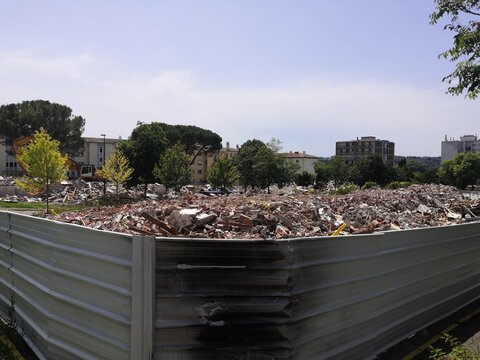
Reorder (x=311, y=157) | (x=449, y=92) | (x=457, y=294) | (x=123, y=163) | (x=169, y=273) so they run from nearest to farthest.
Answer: (x=169, y=273)
(x=457, y=294)
(x=449, y=92)
(x=123, y=163)
(x=311, y=157)

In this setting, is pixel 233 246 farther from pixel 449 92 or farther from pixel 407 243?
pixel 449 92

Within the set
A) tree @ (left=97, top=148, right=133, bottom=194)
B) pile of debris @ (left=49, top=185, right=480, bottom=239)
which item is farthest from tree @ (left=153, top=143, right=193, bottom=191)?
pile of debris @ (left=49, top=185, right=480, bottom=239)

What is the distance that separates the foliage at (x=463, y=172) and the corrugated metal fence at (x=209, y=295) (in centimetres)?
7634

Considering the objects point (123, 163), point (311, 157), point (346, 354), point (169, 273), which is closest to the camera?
point (169, 273)

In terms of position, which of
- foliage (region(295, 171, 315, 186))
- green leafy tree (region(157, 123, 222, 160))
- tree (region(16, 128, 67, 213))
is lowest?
foliage (region(295, 171, 315, 186))

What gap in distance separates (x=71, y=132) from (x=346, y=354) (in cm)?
7530

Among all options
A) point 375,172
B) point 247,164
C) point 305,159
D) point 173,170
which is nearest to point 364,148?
point 305,159

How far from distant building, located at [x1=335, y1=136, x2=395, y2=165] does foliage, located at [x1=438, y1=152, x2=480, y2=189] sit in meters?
87.3

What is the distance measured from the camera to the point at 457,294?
687 cm

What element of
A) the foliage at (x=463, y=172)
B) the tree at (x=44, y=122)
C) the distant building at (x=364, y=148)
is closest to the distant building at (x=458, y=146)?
the distant building at (x=364, y=148)

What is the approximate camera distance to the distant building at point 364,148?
545 feet

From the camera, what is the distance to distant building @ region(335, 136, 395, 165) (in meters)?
166

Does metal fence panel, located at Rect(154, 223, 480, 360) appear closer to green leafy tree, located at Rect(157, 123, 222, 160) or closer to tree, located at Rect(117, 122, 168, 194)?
tree, located at Rect(117, 122, 168, 194)

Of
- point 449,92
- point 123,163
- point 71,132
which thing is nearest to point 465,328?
point 449,92
